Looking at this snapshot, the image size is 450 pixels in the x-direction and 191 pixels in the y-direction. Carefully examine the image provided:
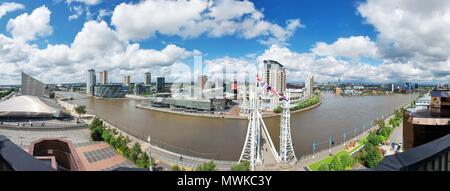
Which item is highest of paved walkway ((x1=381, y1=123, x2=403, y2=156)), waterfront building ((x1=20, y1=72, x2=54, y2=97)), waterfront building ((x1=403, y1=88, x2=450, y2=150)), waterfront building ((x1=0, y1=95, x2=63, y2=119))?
waterfront building ((x1=20, y1=72, x2=54, y2=97))

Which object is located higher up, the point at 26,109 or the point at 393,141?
the point at 26,109

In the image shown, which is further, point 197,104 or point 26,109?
point 197,104

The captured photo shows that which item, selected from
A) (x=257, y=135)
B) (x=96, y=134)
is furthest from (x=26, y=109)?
(x=257, y=135)

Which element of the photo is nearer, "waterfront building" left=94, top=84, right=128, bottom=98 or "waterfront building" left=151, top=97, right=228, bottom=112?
"waterfront building" left=94, top=84, right=128, bottom=98

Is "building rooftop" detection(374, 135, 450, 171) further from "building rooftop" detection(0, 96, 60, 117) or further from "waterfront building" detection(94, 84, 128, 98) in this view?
"waterfront building" detection(94, 84, 128, 98)

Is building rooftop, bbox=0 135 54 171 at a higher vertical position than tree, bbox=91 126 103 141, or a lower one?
higher

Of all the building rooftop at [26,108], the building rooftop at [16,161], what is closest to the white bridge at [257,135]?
the building rooftop at [16,161]

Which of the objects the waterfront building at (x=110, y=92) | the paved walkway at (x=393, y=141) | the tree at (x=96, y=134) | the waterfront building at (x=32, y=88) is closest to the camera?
the paved walkway at (x=393, y=141)

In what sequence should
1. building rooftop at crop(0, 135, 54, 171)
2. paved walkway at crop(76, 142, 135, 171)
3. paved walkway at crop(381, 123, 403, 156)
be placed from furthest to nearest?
paved walkway at crop(381, 123, 403, 156) → paved walkway at crop(76, 142, 135, 171) → building rooftop at crop(0, 135, 54, 171)

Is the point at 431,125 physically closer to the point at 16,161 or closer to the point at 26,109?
the point at 16,161

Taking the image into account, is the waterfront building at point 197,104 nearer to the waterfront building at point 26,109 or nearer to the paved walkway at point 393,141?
the waterfront building at point 26,109

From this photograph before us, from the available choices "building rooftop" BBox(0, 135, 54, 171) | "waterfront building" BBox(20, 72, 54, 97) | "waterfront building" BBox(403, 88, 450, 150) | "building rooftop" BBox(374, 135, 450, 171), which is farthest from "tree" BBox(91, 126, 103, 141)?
"waterfront building" BBox(20, 72, 54, 97)

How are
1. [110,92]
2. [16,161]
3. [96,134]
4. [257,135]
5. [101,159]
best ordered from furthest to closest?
[110,92], [96,134], [257,135], [101,159], [16,161]
